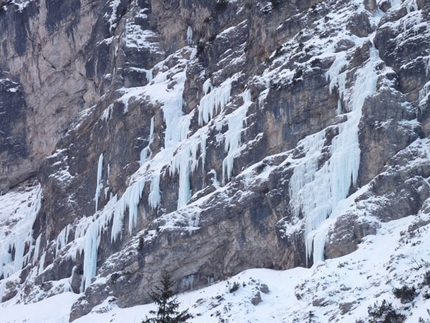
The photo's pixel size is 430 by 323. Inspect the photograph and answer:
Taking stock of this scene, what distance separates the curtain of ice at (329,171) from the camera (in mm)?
42906

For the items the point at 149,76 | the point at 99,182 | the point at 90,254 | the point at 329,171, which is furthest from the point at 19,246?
the point at 329,171

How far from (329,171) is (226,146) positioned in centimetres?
813

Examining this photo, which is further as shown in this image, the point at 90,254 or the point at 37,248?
the point at 37,248

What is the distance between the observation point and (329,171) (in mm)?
43688

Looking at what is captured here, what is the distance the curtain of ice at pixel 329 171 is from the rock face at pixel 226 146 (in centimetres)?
7

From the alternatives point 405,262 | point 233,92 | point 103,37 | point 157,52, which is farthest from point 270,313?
point 103,37

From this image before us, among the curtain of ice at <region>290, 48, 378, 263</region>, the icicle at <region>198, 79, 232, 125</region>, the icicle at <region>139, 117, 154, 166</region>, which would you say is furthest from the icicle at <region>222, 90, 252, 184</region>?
the icicle at <region>139, 117, 154, 166</region>

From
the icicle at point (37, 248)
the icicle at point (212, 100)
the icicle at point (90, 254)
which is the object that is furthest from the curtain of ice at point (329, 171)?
the icicle at point (37, 248)

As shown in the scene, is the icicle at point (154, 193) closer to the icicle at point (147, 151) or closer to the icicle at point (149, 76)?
the icicle at point (147, 151)

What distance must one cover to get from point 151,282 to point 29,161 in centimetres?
3320

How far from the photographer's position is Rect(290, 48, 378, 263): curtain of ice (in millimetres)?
42906

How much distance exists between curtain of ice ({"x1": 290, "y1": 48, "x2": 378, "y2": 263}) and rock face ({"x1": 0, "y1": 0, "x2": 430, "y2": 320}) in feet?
0.22

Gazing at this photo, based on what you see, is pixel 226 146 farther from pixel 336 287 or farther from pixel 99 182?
pixel 336 287

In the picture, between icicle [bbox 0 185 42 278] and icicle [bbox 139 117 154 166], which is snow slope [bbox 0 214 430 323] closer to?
icicle [bbox 139 117 154 166]
